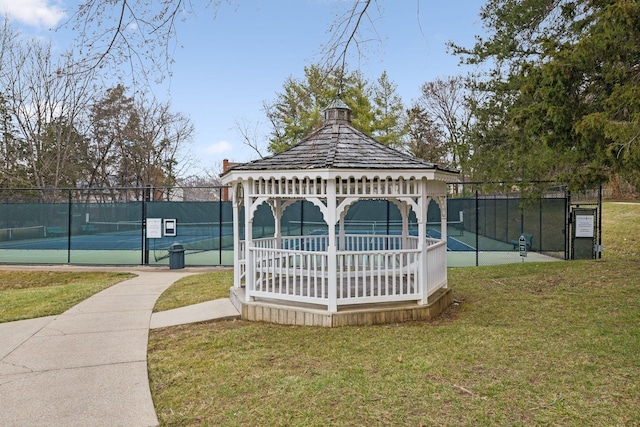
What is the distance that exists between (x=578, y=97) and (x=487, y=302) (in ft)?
15.4

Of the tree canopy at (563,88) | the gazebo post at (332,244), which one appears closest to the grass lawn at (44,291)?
the gazebo post at (332,244)

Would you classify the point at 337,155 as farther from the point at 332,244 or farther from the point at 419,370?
the point at 419,370

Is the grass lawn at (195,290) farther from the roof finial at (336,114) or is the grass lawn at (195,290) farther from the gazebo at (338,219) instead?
the roof finial at (336,114)

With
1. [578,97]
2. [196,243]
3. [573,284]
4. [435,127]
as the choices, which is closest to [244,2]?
[578,97]

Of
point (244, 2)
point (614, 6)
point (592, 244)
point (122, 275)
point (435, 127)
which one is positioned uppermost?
point (435, 127)

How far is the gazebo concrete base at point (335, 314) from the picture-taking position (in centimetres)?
614

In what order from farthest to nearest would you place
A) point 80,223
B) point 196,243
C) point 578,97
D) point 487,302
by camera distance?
point 196,243
point 80,223
point 578,97
point 487,302

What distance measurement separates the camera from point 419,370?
4.41m

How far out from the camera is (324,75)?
412cm

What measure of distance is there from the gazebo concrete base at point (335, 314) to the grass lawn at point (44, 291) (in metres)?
3.58

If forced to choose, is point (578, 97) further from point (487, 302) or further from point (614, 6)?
point (487, 302)

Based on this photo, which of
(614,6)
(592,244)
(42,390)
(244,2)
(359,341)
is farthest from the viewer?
(592,244)

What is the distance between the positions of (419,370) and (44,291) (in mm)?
8503

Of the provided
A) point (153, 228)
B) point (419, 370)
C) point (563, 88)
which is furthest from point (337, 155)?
point (153, 228)
